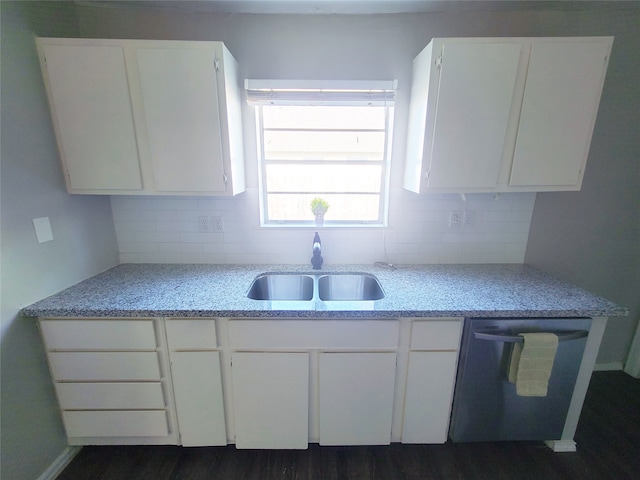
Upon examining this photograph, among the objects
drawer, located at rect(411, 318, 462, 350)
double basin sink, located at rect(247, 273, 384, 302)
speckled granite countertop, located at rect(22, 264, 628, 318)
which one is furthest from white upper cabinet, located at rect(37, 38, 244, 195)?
drawer, located at rect(411, 318, 462, 350)

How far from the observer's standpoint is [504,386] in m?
1.38

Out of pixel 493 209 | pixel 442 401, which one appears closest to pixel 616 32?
pixel 493 209

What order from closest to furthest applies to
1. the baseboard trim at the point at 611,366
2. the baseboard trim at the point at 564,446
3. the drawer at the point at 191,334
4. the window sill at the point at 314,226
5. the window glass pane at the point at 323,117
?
the drawer at the point at 191,334 < the baseboard trim at the point at 564,446 < the window glass pane at the point at 323,117 < the window sill at the point at 314,226 < the baseboard trim at the point at 611,366

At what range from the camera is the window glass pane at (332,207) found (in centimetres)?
192

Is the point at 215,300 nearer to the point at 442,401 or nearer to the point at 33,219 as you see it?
the point at 33,219

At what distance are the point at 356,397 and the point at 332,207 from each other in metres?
1.27

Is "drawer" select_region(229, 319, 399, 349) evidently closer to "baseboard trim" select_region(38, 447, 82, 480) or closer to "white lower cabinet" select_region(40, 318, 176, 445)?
"white lower cabinet" select_region(40, 318, 176, 445)

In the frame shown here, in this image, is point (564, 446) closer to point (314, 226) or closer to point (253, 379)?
point (253, 379)

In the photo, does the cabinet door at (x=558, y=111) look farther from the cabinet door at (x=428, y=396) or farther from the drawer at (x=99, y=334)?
the drawer at (x=99, y=334)

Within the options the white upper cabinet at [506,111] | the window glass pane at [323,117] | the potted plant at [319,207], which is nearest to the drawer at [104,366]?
the potted plant at [319,207]

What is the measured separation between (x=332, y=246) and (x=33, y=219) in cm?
172

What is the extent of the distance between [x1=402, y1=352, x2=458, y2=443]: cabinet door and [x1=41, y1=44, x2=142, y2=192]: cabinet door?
6.40ft

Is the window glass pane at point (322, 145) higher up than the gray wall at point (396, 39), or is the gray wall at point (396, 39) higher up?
the gray wall at point (396, 39)

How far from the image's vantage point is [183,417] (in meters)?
1.42
